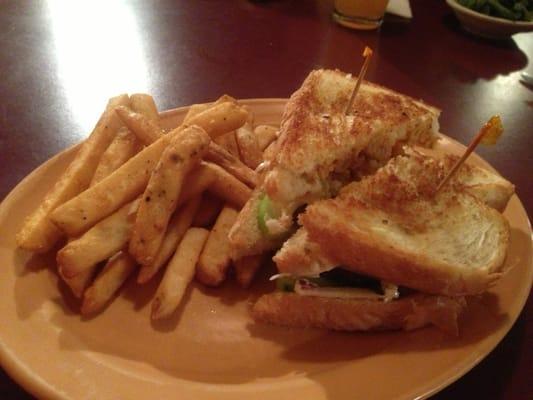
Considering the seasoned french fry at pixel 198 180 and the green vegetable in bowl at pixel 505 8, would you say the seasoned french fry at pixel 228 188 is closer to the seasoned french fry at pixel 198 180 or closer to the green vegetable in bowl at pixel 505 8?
the seasoned french fry at pixel 198 180

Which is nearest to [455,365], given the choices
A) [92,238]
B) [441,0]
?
[92,238]

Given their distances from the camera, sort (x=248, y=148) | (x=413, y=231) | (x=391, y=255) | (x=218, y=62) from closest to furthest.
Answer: (x=391, y=255) → (x=413, y=231) → (x=248, y=148) → (x=218, y=62)

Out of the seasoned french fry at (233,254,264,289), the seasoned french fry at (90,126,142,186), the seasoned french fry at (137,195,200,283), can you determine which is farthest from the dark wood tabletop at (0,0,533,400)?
the seasoned french fry at (233,254,264,289)

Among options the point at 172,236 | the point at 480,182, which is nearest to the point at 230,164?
the point at 172,236

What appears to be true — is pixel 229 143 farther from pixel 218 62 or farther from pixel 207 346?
pixel 218 62

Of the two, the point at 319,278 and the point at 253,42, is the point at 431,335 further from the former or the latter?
the point at 253,42

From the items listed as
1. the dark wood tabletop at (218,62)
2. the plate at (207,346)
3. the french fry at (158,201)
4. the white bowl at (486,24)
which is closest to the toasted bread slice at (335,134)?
the french fry at (158,201)
